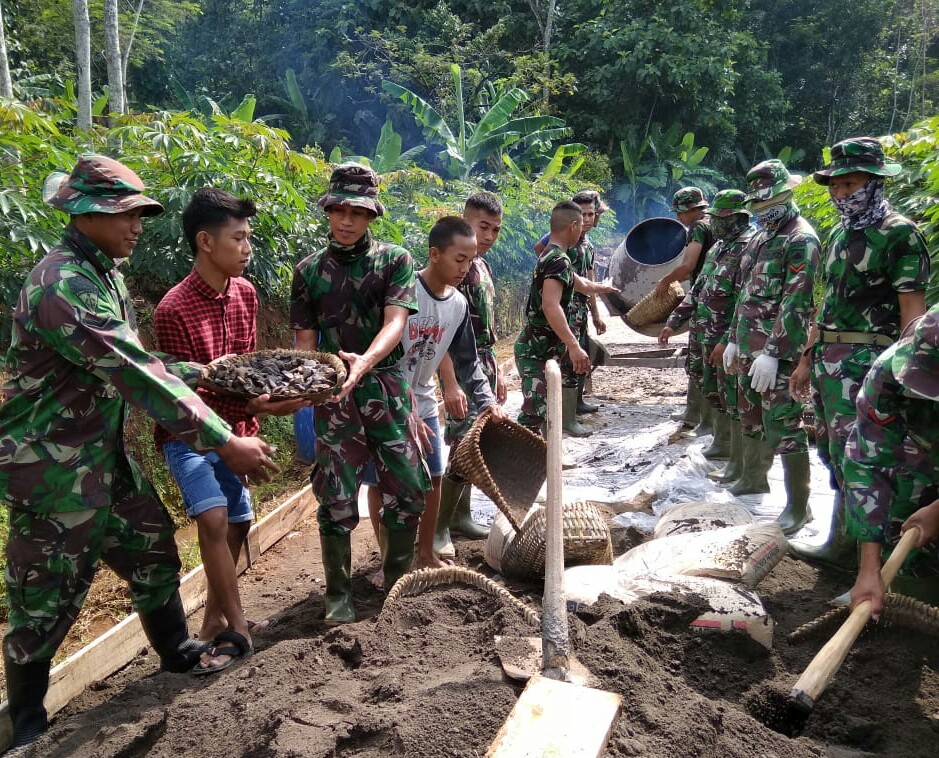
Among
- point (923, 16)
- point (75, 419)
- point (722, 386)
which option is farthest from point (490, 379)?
point (923, 16)

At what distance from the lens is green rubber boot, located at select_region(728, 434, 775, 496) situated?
568 cm

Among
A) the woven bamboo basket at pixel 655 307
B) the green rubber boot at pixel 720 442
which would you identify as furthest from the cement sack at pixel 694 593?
the woven bamboo basket at pixel 655 307

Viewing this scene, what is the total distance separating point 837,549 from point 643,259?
4.98 m

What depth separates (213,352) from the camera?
3652 mm

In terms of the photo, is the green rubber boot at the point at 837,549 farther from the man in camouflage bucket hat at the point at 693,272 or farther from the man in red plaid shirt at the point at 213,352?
the man in red plaid shirt at the point at 213,352

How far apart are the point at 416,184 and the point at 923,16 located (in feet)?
68.5

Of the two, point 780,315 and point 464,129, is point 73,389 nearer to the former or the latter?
point 780,315

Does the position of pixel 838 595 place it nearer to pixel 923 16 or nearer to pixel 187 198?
pixel 187 198

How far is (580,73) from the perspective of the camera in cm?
2373

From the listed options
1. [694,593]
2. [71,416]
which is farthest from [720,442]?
[71,416]

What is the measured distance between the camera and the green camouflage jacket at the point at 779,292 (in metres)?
4.99

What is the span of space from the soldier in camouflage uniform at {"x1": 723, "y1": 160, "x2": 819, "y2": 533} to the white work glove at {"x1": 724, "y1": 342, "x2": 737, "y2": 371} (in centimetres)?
16

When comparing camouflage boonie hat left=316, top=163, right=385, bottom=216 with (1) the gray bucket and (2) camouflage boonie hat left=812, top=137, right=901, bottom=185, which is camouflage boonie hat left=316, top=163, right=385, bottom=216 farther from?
(1) the gray bucket

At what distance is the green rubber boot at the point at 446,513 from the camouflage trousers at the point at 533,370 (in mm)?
1552
